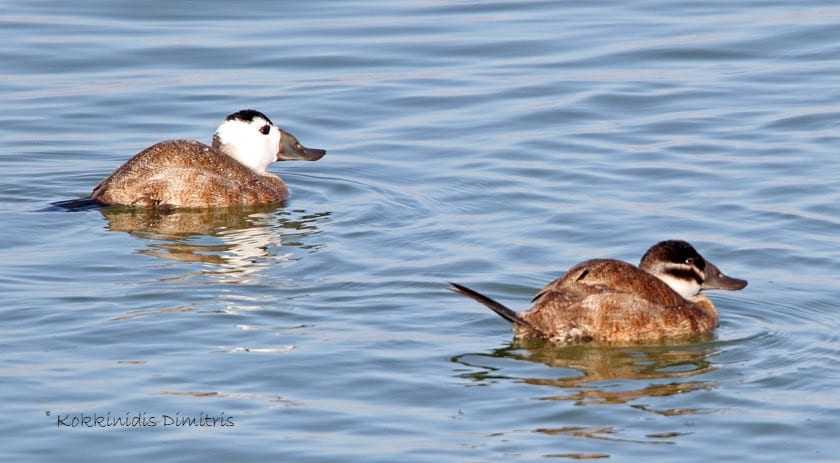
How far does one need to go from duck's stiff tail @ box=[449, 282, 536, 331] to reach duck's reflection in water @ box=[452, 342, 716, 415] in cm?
14

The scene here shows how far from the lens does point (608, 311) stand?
395 inches

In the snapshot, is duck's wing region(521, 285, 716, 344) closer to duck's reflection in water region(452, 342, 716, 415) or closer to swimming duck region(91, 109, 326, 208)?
duck's reflection in water region(452, 342, 716, 415)

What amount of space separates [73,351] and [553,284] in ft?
8.68

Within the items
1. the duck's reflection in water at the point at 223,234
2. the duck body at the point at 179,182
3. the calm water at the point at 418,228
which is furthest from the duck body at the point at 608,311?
the duck body at the point at 179,182

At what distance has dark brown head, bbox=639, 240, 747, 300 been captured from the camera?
10508 mm

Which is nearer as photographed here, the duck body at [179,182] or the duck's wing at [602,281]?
the duck's wing at [602,281]

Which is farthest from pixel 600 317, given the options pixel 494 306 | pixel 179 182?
pixel 179 182

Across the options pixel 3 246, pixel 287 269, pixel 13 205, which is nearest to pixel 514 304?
pixel 287 269

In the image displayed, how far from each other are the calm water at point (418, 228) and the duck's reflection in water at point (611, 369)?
25mm

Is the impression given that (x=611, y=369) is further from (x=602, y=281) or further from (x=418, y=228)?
(x=418, y=228)

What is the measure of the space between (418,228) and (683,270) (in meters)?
2.60

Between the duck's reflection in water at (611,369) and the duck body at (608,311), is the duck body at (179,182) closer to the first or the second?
the duck body at (608,311)

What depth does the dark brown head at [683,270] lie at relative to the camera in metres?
10.5

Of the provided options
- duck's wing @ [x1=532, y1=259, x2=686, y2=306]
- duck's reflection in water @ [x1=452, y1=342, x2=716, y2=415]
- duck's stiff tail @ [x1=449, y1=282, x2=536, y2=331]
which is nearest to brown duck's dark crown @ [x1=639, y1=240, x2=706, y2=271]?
duck's wing @ [x1=532, y1=259, x2=686, y2=306]
